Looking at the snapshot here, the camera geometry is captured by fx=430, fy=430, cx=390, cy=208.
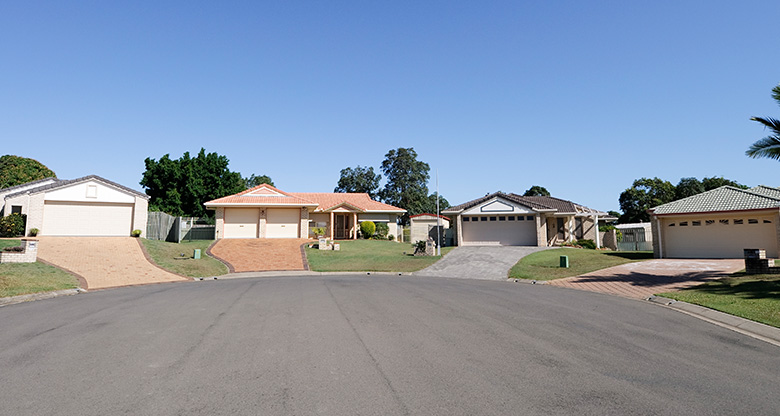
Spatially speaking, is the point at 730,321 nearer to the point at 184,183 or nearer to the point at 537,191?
the point at 184,183

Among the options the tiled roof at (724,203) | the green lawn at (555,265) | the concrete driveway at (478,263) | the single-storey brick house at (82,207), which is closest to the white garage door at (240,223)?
the single-storey brick house at (82,207)

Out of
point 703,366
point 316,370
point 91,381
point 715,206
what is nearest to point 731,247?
point 715,206

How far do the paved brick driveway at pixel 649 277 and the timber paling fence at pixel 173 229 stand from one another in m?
29.1

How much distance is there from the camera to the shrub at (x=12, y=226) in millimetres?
27500

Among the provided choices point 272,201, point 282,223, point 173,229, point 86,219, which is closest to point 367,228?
point 282,223

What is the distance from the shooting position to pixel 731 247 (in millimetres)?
23109

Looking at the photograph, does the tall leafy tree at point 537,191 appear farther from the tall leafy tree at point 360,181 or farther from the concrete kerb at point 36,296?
the concrete kerb at point 36,296

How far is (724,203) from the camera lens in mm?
23828

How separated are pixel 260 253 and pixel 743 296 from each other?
83.6 feet

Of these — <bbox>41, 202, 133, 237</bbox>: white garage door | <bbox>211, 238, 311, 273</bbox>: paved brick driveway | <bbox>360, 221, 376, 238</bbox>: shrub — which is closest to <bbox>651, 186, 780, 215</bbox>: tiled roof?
<bbox>211, 238, 311, 273</bbox>: paved brick driveway

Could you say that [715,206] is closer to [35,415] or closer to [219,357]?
[219,357]

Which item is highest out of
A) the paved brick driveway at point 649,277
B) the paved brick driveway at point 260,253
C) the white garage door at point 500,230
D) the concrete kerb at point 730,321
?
the white garage door at point 500,230

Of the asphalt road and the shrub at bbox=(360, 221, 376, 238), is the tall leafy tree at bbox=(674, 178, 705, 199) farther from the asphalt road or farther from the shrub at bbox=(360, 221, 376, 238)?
the asphalt road

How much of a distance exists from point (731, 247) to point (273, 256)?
26.6m
